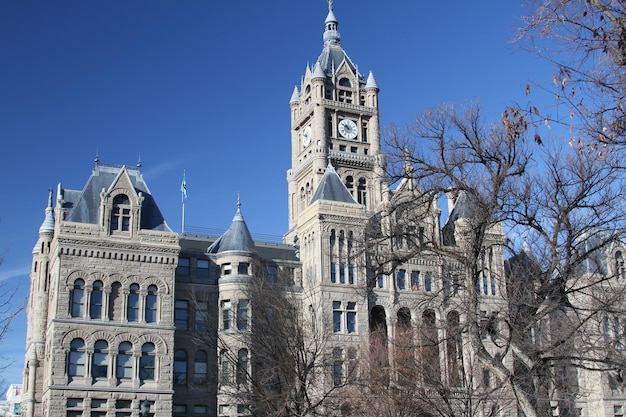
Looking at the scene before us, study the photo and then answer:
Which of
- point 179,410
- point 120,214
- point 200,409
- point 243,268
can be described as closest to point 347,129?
point 243,268

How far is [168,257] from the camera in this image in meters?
54.5

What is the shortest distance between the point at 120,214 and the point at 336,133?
2997 centimetres

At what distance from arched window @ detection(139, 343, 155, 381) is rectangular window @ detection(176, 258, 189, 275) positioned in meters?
7.11

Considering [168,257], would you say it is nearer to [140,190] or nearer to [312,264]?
[140,190]

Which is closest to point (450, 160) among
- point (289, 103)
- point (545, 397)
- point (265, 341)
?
point (545, 397)

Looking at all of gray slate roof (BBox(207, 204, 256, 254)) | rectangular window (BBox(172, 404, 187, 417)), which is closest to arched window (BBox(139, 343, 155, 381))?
rectangular window (BBox(172, 404, 187, 417))

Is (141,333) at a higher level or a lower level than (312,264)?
lower

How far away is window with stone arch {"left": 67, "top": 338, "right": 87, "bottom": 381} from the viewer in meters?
49.7

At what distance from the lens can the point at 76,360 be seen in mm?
50062

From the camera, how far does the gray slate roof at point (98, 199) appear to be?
54094 millimetres

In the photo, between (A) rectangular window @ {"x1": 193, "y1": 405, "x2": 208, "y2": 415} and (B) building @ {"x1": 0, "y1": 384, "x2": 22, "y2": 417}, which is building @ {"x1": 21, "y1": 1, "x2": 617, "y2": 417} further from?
(B) building @ {"x1": 0, "y1": 384, "x2": 22, "y2": 417}

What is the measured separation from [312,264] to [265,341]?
17706 mm

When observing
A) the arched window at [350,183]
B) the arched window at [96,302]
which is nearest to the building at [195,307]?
the arched window at [96,302]

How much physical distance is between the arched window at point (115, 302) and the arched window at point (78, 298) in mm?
1773
